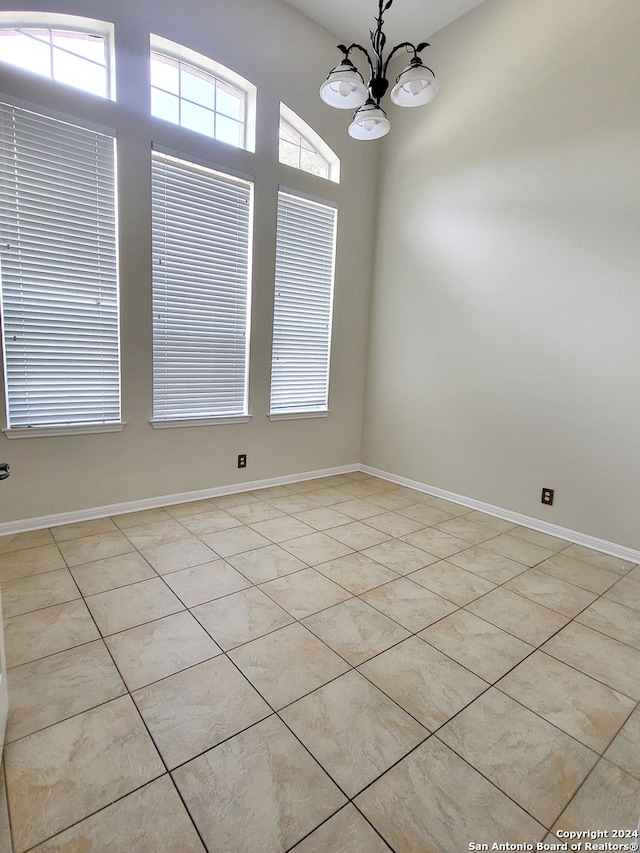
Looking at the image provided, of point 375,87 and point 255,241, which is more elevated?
point 375,87

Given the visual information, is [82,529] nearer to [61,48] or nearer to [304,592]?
[304,592]

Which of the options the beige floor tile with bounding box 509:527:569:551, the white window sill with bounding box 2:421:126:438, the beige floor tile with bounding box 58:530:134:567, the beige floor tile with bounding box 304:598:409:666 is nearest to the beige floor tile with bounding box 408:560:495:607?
the beige floor tile with bounding box 304:598:409:666

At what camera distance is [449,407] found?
12.6 ft

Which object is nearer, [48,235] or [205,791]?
[205,791]

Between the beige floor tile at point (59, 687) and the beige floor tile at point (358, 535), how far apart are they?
1.59 meters

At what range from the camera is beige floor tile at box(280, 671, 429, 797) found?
1351 mm

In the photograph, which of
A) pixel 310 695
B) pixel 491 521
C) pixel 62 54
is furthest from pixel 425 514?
pixel 62 54

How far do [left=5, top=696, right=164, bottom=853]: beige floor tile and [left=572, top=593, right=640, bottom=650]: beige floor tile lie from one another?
2.00 metres

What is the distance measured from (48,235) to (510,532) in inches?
145

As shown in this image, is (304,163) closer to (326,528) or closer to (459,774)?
(326,528)

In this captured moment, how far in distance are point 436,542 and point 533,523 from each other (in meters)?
0.87

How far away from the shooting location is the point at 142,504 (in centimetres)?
335

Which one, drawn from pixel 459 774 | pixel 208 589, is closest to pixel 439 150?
pixel 208 589

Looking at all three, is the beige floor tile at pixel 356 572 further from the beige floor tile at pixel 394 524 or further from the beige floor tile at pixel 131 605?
the beige floor tile at pixel 131 605
